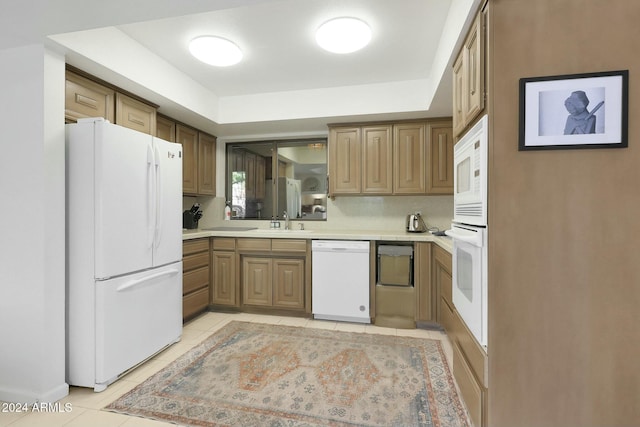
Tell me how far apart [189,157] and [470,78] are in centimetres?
312

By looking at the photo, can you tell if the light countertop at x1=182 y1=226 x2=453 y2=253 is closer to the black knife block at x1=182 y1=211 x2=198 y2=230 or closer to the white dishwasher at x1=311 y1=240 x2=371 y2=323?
the white dishwasher at x1=311 y1=240 x2=371 y2=323

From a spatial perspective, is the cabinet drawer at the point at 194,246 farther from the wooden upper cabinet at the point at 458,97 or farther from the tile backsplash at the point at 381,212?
the wooden upper cabinet at the point at 458,97

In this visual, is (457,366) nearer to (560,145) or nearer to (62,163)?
(560,145)

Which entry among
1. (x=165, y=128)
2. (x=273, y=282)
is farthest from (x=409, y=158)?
(x=165, y=128)

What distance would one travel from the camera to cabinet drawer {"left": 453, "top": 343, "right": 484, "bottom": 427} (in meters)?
1.45

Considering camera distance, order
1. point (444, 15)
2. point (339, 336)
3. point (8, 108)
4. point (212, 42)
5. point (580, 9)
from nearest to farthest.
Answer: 1. point (580, 9)
2. point (8, 108)
3. point (444, 15)
4. point (212, 42)
5. point (339, 336)

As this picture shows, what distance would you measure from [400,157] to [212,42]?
219cm

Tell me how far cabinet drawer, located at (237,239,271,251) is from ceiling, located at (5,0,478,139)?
54.6 inches

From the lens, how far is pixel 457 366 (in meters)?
1.92

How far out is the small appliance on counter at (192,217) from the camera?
393 cm

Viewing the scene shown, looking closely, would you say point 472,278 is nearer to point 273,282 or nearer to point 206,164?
point 273,282

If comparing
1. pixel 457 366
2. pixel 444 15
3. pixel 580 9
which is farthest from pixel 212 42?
pixel 457 366

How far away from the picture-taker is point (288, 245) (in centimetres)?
333

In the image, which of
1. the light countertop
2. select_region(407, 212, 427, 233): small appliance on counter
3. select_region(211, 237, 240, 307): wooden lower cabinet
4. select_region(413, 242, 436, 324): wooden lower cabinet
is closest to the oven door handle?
the light countertop
